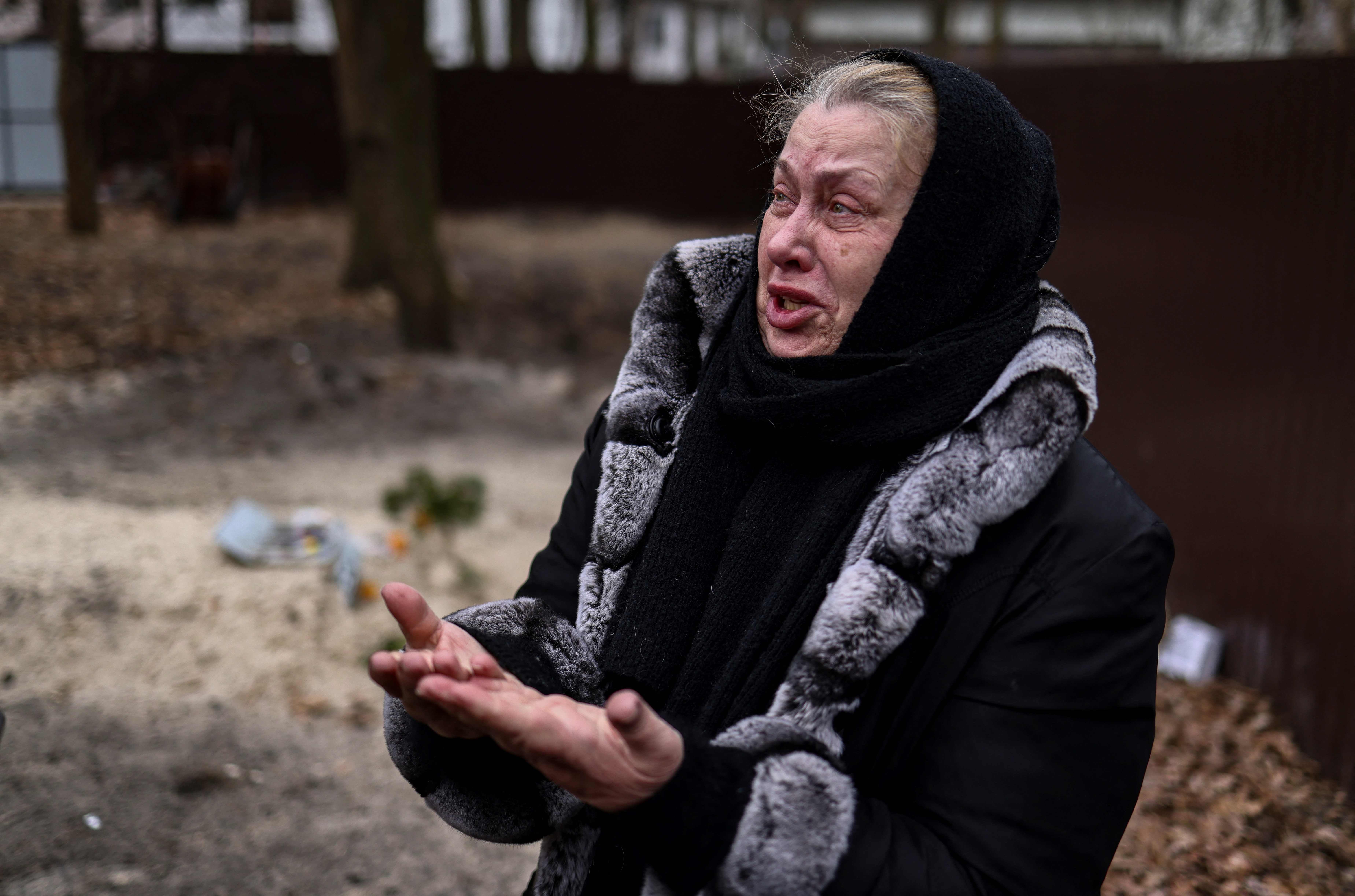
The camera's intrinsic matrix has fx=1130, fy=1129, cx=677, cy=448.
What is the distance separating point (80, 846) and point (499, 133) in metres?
15.9

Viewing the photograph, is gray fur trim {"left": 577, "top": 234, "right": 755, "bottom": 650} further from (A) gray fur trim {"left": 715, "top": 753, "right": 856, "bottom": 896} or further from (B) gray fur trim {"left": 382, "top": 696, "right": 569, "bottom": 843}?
(A) gray fur trim {"left": 715, "top": 753, "right": 856, "bottom": 896}

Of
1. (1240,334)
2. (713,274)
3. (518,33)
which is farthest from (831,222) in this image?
(518,33)

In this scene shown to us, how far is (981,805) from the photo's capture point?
151cm

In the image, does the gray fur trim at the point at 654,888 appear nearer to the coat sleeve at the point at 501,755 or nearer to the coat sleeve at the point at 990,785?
the coat sleeve at the point at 990,785

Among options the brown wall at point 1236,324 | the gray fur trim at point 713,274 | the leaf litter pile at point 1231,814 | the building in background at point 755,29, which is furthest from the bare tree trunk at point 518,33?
the gray fur trim at point 713,274

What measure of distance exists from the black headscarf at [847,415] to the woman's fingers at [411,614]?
301 mm

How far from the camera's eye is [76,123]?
11688 mm

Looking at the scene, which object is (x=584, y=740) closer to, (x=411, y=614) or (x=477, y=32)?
(x=411, y=614)

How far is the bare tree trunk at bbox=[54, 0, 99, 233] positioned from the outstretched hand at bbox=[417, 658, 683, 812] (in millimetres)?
12227

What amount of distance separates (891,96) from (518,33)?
2139cm

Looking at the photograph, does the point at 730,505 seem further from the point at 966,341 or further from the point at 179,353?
the point at 179,353

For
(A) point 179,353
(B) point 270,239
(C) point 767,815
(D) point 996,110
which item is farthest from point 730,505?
(B) point 270,239

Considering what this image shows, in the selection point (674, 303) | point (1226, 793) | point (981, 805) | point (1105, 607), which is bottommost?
point (1226, 793)

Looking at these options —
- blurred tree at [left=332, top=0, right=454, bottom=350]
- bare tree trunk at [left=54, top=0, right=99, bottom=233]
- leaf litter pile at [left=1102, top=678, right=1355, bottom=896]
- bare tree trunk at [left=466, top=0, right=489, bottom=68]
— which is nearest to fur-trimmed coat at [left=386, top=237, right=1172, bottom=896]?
leaf litter pile at [left=1102, top=678, right=1355, bottom=896]
